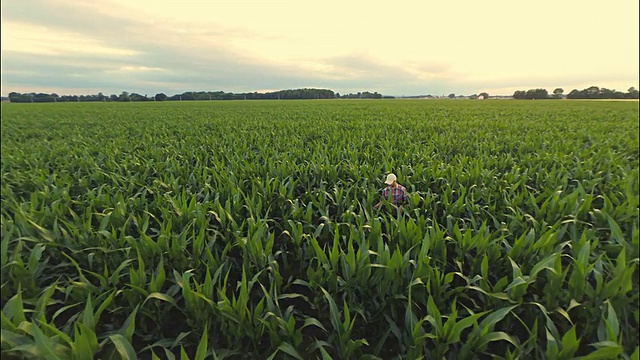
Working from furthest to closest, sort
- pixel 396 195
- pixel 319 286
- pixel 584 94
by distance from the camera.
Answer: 1. pixel 584 94
2. pixel 396 195
3. pixel 319 286

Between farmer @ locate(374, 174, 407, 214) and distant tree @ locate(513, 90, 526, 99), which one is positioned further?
distant tree @ locate(513, 90, 526, 99)

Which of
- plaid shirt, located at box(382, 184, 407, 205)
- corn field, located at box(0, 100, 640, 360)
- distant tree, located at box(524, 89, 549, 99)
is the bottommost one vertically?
corn field, located at box(0, 100, 640, 360)

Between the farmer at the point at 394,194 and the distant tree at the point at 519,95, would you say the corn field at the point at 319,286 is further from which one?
the distant tree at the point at 519,95

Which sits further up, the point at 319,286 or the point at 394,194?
the point at 394,194

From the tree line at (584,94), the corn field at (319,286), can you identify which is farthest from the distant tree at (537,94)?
the corn field at (319,286)

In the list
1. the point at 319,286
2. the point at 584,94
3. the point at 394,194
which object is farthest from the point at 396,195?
the point at 584,94

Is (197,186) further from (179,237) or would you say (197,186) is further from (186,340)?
(186,340)

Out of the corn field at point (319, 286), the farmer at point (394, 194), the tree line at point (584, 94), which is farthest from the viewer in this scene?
the tree line at point (584, 94)

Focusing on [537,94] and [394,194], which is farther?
[537,94]

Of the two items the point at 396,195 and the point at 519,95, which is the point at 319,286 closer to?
the point at 396,195

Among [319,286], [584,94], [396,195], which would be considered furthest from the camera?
[584,94]

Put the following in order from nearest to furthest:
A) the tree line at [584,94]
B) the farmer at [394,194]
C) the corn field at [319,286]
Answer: the corn field at [319,286] → the farmer at [394,194] → the tree line at [584,94]

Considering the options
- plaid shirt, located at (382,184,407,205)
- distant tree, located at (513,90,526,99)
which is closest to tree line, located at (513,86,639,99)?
distant tree, located at (513,90,526,99)

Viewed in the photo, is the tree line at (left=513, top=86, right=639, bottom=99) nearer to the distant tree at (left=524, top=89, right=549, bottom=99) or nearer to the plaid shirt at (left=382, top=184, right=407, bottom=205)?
the distant tree at (left=524, top=89, right=549, bottom=99)
